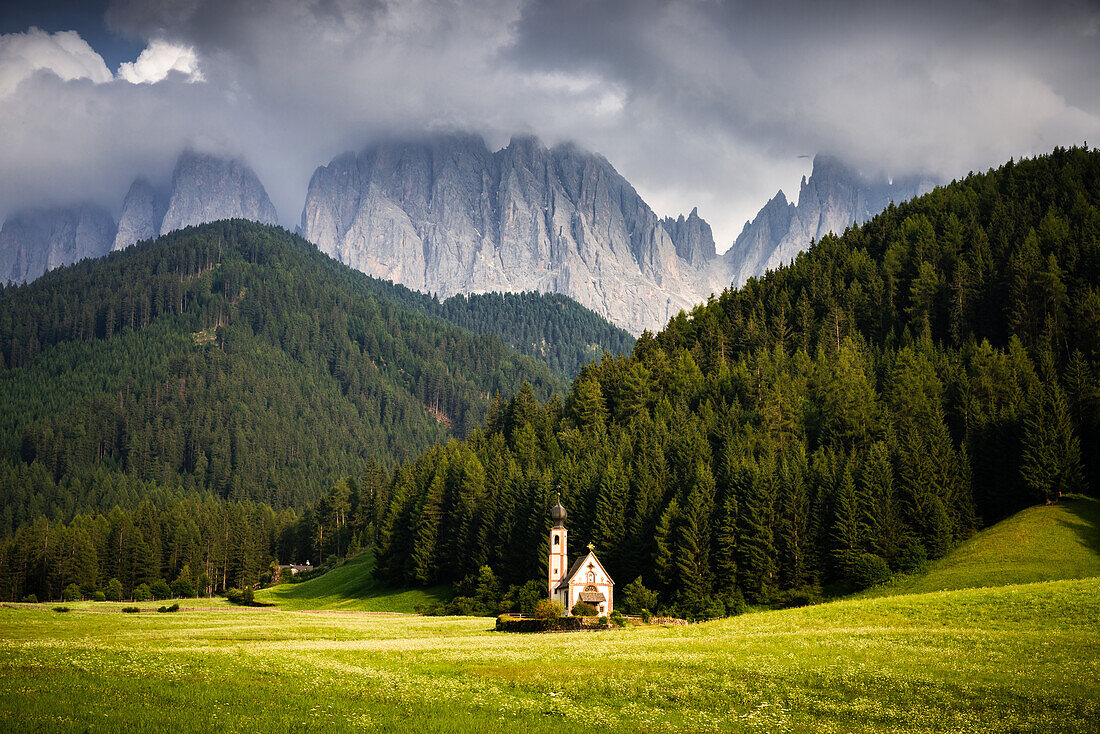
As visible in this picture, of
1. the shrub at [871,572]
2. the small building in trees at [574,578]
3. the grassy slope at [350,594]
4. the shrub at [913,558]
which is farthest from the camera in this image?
the grassy slope at [350,594]

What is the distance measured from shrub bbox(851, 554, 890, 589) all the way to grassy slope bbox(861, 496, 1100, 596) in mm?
1389

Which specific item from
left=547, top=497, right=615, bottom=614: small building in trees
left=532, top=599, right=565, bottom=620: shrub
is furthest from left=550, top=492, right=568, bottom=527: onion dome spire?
left=532, top=599, right=565, bottom=620: shrub

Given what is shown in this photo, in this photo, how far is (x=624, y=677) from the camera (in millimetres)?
36000

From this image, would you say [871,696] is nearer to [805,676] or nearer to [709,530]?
[805,676]

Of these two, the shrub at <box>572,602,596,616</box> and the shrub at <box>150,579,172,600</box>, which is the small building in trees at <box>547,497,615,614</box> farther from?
the shrub at <box>150,579,172,600</box>

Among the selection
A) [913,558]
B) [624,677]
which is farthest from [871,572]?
[624,677]

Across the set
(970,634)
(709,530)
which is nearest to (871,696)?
(970,634)

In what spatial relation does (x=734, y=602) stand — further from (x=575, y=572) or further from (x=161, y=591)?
(x=161, y=591)

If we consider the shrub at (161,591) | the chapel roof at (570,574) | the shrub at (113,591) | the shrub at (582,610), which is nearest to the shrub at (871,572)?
the shrub at (582,610)

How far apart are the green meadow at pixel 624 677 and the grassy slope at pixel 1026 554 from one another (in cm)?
1249

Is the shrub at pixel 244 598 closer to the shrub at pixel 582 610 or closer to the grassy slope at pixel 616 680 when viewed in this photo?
the shrub at pixel 582 610

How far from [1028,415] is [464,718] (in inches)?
3054

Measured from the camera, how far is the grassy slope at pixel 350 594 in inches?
4136

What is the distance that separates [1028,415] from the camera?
280 feet
